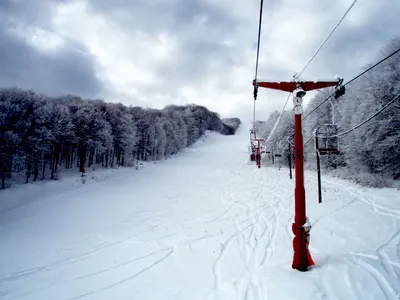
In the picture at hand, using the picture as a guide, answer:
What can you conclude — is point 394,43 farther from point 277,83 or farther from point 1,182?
point 1,182

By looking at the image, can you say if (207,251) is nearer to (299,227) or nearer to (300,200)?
(299,227)

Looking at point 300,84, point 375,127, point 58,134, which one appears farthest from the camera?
point 58,134

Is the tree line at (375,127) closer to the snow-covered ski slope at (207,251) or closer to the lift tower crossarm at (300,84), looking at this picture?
the snow-covered ski slope at (207,251)

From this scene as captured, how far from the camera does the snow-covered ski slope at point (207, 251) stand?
451cm

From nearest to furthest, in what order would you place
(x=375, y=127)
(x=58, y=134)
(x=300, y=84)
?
(x=300, y=84), (x=375, y=127), (x=58, y=134)

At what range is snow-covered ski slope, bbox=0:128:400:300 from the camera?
4512 millimetres

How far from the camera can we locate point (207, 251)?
7102mm

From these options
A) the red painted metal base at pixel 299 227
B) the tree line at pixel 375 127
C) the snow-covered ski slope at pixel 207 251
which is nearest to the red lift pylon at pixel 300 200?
the red painted metal base at pixel 299 227

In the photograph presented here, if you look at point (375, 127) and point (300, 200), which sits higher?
point (375, 127)

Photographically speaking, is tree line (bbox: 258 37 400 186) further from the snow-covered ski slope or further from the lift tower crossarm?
the lift tower crossarm

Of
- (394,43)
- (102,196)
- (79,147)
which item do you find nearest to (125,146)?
(79,147)

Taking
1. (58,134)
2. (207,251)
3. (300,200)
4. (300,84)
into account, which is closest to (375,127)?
(300,84)

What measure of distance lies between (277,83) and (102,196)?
1980 cm

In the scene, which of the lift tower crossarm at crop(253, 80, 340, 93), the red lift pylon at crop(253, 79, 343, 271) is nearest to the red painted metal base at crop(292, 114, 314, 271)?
the red lift pylon at crop(253, 79, 343, 271)
